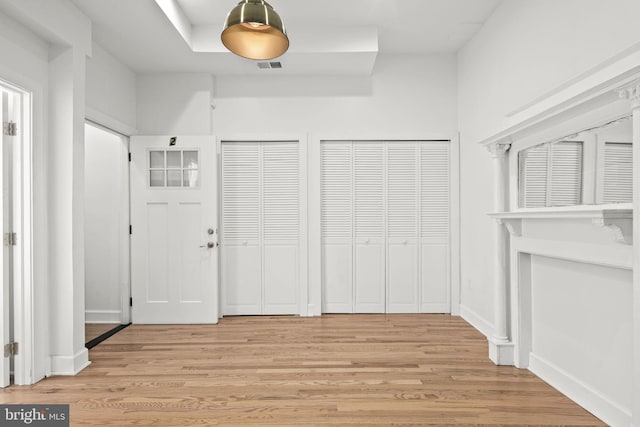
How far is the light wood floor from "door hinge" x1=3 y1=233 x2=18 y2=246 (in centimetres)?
101

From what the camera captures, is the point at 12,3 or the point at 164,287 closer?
the point at 12,3

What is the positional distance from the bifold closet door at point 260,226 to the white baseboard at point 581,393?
2600 mm

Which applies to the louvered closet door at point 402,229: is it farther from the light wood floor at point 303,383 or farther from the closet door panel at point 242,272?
the closet door panel at point 242,272

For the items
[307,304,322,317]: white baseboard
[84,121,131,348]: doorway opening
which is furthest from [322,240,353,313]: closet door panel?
[84,121,131,348]: doorway opening

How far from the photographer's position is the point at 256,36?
6.88ft

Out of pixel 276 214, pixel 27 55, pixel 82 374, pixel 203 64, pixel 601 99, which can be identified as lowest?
pixel 82 374

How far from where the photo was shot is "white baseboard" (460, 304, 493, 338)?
369cm

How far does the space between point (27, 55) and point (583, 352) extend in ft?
13.8

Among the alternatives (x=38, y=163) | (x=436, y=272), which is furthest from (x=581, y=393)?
(x=38, y=163)

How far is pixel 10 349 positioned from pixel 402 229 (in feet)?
12.4

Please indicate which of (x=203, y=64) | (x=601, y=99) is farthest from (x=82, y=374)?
(x=601, y=99)

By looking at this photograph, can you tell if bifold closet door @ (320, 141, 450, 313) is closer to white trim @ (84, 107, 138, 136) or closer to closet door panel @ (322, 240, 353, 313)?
closet door panel @ (322, 240, 353, 313)

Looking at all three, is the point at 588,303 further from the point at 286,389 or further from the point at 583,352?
the point at 286,389

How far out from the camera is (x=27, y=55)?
8.72 ft
